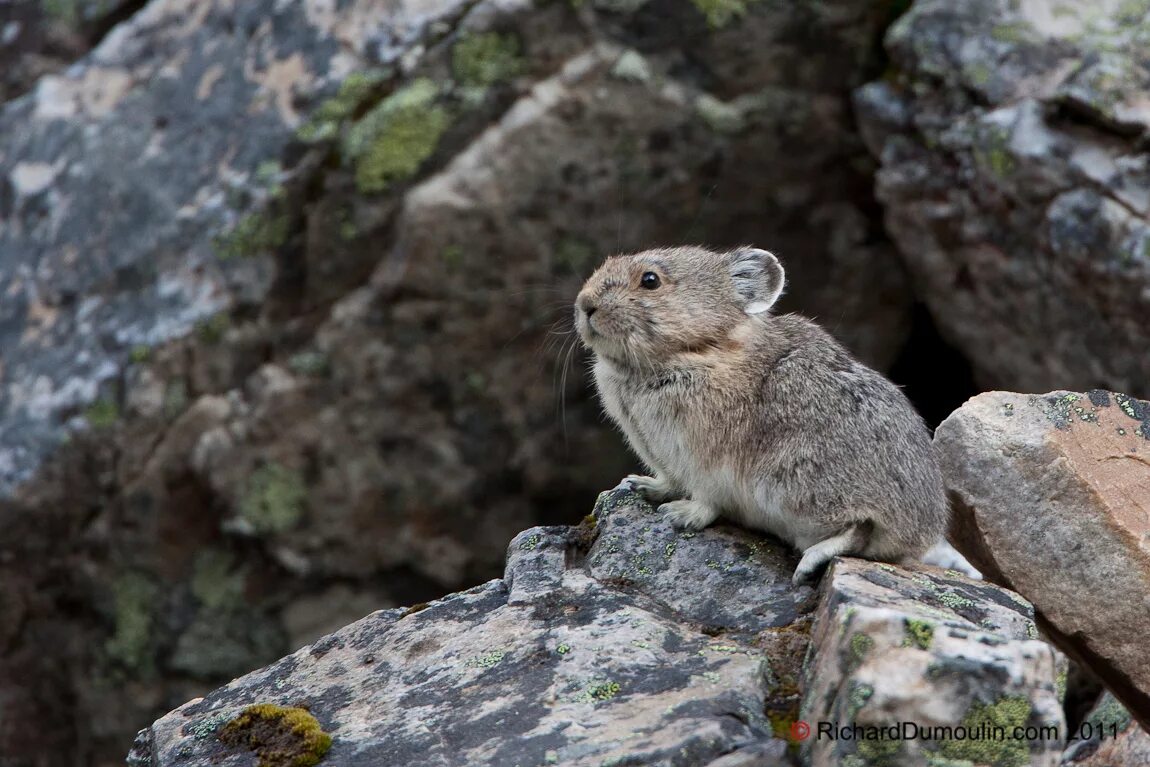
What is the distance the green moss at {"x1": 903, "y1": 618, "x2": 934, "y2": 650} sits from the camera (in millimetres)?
4887

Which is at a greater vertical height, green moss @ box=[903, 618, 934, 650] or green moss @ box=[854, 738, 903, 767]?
green moss @ box=[903, 618, 934, 650]

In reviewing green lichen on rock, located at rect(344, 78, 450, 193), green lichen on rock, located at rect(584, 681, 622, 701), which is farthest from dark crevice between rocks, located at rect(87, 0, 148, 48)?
green lichen on rock, located at rect(584, 681, 622, 701)

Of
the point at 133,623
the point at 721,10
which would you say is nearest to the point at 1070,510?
the point at 721,10

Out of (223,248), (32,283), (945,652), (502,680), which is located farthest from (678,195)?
(945,652)

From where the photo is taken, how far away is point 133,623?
1093 centimetres

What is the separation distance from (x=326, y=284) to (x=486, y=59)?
2.35 metres

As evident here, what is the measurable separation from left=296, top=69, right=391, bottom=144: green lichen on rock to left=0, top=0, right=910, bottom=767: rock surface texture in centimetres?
2

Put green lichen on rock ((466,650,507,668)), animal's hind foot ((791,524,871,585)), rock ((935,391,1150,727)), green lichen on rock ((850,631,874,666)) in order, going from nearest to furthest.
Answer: green lichen on rock ((850,631,874,666))
green lichen on rock ((466,650,507,668))
animal's hind foot ((791,524,871,585))
rock ((935,391,1150,727))

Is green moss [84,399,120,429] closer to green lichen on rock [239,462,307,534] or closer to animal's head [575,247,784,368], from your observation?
green lichen on rock [239,462,307,534]

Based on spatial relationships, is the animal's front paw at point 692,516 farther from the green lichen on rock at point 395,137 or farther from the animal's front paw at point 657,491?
the green lichen on rock at point 395,137

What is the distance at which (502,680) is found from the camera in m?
5.88

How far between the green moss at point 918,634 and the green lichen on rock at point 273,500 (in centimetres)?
715

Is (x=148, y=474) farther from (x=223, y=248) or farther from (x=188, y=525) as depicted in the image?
(x=223, y=248)

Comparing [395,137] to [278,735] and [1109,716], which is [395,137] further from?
[1109,716]
